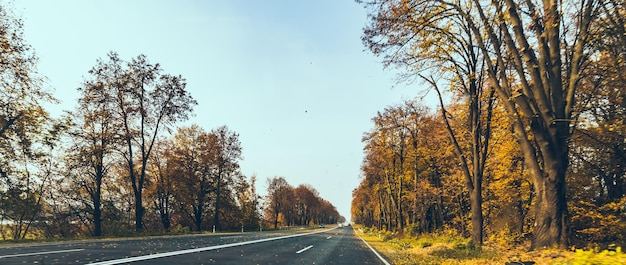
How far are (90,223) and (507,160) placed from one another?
128 feet

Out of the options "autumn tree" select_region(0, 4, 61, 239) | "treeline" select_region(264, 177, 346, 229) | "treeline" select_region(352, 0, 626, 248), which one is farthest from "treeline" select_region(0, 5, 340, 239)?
"treeline" select_region(264, 177, 346, 229)

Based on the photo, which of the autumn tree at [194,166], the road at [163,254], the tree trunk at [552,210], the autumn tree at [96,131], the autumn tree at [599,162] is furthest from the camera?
the autumn tree at [194,166]

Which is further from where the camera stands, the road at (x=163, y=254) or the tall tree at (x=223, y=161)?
the tall tree at (x=223, y=161)

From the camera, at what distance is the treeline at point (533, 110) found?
9391 mm

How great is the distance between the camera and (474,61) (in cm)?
1441

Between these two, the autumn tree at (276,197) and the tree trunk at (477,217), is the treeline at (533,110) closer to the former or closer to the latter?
the tree trunk at (477,217)

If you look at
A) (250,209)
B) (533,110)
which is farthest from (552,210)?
(250,209)

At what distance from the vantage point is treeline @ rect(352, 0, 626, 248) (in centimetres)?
939

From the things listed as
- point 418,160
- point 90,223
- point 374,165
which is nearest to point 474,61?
point 418,160

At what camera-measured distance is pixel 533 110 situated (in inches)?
371

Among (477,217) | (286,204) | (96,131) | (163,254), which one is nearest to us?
(163,254)

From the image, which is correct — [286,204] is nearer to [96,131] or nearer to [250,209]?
[250,209]

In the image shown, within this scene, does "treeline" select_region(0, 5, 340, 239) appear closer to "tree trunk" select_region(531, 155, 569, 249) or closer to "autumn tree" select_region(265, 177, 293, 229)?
"tree trunk" select_region(531, 155, 569, 249)

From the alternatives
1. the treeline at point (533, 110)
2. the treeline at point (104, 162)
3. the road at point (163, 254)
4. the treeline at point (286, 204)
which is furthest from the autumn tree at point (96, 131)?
the treeline at point (286, 204)
